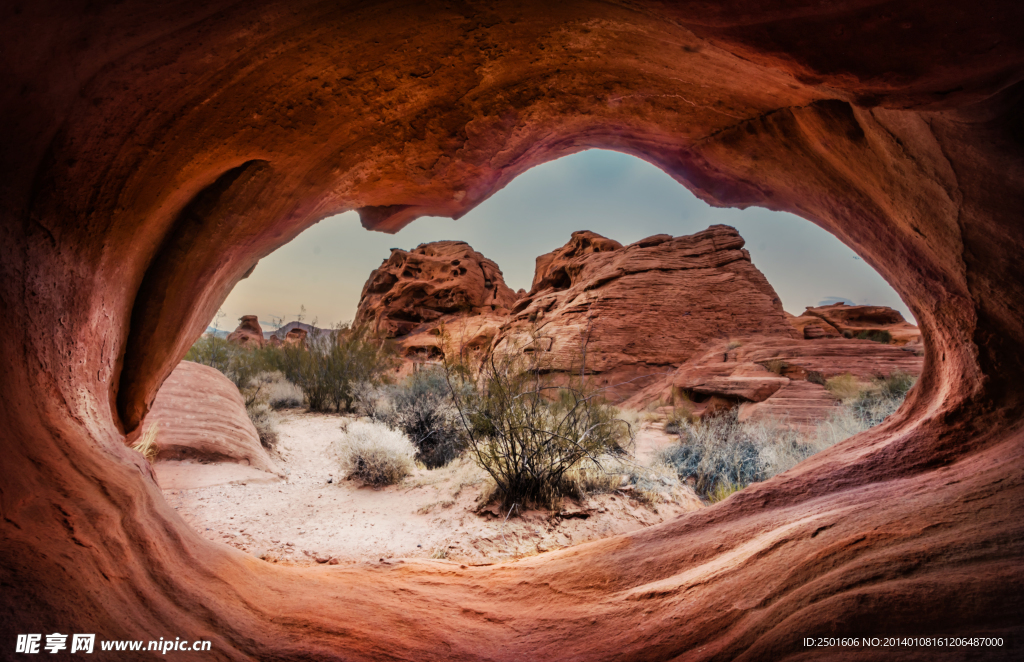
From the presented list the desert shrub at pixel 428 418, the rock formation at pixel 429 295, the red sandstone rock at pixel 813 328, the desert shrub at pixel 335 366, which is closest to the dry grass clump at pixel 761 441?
the desert shrub at pixel 428 418

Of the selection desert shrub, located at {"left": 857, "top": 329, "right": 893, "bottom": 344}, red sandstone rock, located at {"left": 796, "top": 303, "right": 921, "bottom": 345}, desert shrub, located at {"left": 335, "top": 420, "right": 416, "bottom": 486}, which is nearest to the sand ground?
desert shrub, located at {"left": 335, "top": 420, "right": 416, "bottom": 486}

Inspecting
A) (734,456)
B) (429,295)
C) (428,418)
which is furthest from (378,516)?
(429,295)

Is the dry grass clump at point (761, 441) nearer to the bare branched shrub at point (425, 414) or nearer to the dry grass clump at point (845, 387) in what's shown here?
the dry grass clump at point (845, 387)

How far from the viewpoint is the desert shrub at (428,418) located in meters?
7.23

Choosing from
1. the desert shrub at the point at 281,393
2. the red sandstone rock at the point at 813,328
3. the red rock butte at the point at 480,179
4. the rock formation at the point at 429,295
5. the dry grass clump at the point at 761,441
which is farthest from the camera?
the rock formation at the point at 429,295

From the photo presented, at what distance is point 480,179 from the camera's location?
10.1 ft

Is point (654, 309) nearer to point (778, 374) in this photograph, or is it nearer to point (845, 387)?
point (778, 374)

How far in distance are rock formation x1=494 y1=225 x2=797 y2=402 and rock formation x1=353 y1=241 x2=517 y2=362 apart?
5.46m

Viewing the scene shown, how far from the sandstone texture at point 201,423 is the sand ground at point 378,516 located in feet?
0.81

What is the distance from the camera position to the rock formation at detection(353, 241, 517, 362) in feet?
77.8

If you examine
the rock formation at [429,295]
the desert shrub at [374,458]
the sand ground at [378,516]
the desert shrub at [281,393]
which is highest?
the rock formation at [429,295]

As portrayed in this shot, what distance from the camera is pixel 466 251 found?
28844 millimetres

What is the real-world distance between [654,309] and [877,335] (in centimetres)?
894

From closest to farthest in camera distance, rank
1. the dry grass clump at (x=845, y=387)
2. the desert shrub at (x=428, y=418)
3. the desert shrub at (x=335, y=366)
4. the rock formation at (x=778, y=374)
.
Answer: the desert shrub at (x=428, y=418) → the rock formation at (x=778, y=374) → the dry grass clump at (x=845, y=387) → the desert shrub at (x=335, y=366)
